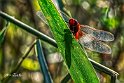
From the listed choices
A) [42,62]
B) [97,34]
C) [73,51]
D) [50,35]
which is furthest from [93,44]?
[50,35]

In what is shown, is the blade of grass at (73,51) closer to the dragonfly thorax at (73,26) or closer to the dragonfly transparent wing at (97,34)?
the dragonfly thorax at (73,26)

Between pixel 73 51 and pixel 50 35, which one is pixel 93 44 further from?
pixel 50 35

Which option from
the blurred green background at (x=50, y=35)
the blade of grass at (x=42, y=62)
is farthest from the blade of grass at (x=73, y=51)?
the blurred green background at (x=50, y=35)

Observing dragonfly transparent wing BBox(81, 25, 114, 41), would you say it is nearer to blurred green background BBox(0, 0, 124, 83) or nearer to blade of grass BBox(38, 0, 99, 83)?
blade of grass BBox(38, 0, 99, 83)

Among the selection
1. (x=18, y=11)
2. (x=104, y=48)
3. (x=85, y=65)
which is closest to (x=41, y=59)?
(x=104, y=48)

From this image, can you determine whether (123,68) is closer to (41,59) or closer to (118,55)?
(118,55)
